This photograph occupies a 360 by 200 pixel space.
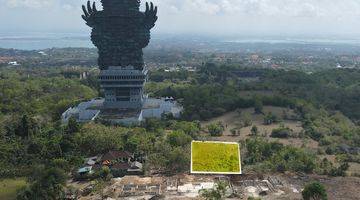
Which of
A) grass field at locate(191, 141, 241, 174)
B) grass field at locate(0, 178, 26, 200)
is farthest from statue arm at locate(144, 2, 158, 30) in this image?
grass field at locate(0, 178, 26, 200)

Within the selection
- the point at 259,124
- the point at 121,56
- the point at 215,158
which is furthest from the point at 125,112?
the point at 215,158

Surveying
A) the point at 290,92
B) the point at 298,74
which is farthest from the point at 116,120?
the point at 298,74

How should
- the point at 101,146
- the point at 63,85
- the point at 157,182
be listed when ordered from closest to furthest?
the point at 157,182 < the point at 101,146 < the point at 63,85

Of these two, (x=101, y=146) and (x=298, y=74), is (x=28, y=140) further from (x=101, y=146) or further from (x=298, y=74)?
(x=298, y=74)

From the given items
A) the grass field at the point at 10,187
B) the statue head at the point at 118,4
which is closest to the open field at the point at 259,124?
the statue head at the point at 118,4

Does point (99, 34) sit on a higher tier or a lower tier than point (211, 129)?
higher

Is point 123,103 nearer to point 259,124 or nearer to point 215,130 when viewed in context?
point 215,130
